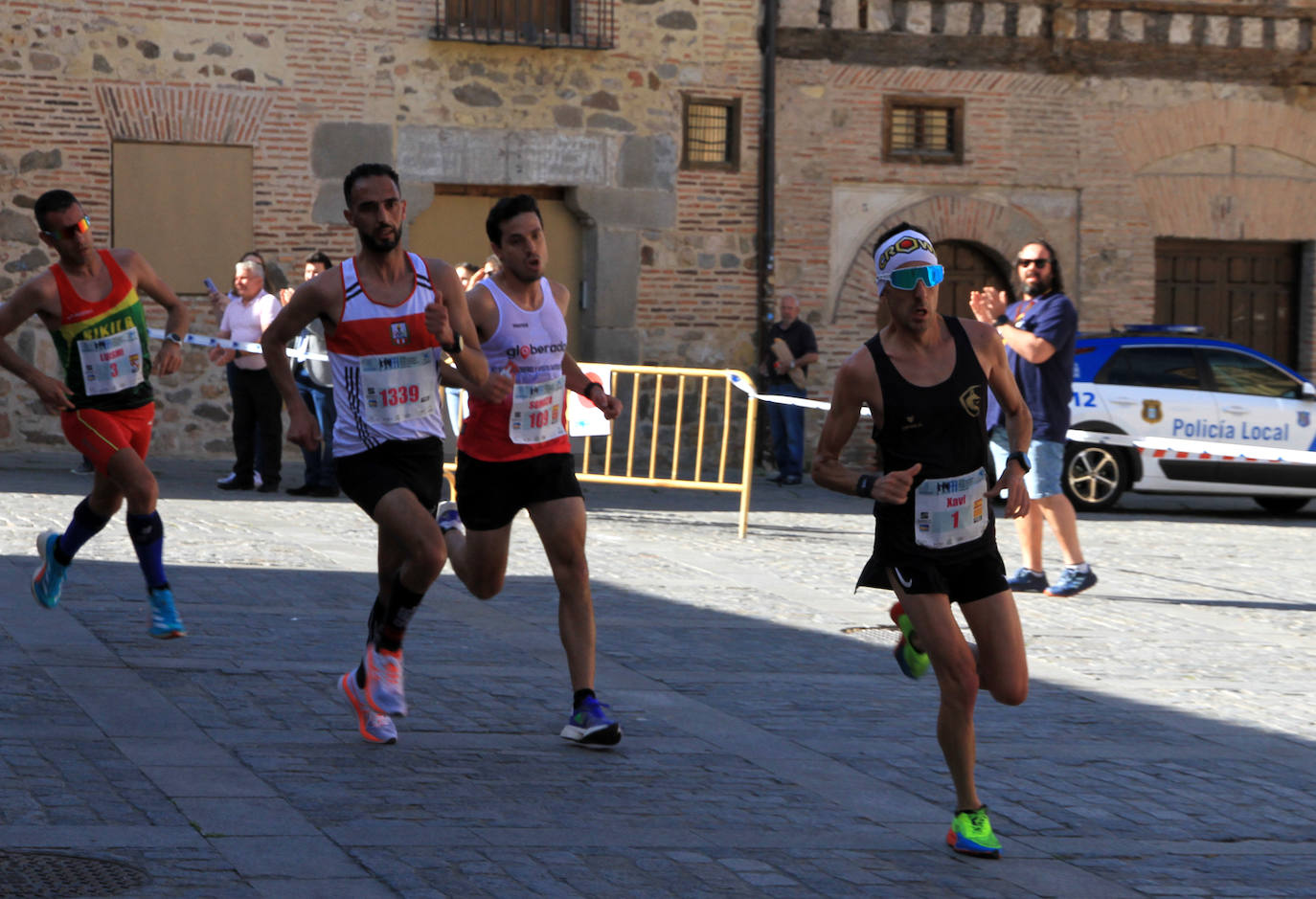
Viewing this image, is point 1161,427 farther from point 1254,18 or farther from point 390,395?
point 390,395

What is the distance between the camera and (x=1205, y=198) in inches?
906

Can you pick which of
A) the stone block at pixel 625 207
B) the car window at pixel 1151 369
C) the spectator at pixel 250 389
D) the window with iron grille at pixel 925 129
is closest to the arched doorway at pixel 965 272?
the window with iron grille at pixel 925 129

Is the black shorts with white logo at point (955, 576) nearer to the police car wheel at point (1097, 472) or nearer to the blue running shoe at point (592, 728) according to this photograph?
the blue running shoe at point (592, 728)

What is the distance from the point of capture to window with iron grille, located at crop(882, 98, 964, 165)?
72.0 ft

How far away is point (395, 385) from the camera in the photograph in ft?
20.9

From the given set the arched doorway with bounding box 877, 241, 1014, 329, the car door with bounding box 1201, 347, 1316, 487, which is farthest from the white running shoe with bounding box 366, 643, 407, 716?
the arched doorway with bounding box 877, 241, 1014, 329

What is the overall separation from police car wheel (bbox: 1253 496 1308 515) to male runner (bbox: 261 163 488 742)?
13361 mm

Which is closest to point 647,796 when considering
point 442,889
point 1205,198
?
→ point 442,889

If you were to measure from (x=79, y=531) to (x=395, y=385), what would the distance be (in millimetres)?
2673

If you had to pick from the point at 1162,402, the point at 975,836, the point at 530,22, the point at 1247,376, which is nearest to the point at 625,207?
the point at 530,22

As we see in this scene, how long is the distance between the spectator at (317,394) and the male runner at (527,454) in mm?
8693

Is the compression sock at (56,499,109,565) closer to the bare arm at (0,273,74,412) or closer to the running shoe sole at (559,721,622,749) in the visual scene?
the bare arm at (0,273,74,412)

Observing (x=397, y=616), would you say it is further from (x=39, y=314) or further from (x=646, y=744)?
(x=39, y=314)

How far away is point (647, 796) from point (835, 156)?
16.6 m
